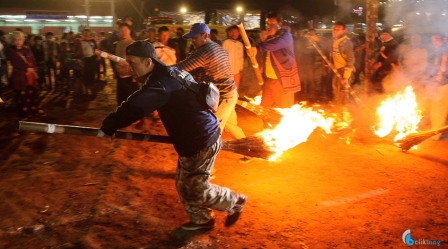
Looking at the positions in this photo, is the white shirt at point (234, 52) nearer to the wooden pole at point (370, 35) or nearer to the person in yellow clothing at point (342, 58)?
the person in yellow clothing at point (342, 58)

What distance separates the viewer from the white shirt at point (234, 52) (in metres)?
9.52

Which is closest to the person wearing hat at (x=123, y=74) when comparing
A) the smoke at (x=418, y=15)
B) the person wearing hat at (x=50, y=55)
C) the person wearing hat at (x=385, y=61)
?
the person wearing hat at (x=50, y=55)

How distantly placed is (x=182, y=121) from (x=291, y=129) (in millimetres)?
2897

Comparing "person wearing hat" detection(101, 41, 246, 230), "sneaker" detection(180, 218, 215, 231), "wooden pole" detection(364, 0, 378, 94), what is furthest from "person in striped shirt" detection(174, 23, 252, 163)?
"wooden pole" detection(364, 0, 378, 94)

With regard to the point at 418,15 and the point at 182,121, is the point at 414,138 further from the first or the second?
the point at 418,15

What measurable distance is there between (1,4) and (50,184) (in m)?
42.1

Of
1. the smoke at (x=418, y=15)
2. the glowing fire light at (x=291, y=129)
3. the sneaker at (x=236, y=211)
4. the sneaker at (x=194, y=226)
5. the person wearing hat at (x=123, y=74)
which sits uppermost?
the smoke at (x=418, y=15)

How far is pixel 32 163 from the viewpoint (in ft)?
20.3

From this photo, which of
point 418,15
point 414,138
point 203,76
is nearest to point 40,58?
point 203,76

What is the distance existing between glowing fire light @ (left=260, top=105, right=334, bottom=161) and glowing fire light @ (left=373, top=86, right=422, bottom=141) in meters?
1.56

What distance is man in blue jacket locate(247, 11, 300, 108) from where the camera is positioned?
6.64 metres

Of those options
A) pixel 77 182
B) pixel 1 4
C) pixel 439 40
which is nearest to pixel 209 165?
pixel 77 182

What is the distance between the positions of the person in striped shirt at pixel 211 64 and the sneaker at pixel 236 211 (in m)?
1.48

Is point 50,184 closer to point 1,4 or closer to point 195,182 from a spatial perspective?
point 195,182
